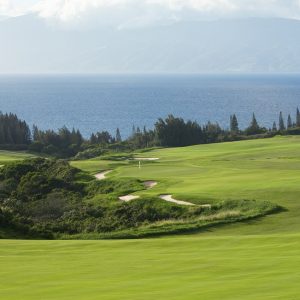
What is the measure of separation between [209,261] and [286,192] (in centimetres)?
1680

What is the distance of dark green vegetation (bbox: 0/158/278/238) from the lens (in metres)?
27.2

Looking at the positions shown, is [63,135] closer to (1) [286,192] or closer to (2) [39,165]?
(2) [39,165]

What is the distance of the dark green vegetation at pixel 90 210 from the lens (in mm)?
27156

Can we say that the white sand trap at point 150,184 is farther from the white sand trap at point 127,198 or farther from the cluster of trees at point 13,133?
the cluster of trees at point 13,133

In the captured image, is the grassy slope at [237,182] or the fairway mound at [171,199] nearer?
the grassy slope at [237,182]

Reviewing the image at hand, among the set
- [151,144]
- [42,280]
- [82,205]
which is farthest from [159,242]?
A: [151,144]

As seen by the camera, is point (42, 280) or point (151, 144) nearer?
point (42, 280)

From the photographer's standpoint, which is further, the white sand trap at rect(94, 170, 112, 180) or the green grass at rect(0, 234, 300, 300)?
the white sand trap at rect(94, 170, 112, 180)

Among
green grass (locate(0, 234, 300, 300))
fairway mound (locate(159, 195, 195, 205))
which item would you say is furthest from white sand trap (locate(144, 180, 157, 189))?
green grass (locate(0, 234, 300, 300))

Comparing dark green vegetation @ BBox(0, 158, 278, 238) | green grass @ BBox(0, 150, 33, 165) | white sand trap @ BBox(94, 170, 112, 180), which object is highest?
green grass @ BBox(0, 150, 33, 165)

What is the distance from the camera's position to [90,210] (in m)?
32.4

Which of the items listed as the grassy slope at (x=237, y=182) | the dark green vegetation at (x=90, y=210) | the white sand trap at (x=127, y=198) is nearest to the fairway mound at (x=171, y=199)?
the grassy slope at (x=237, y=182)

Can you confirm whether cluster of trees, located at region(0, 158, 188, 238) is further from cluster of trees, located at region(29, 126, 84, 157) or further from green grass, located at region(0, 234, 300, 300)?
cluster of trees, located at region(29, 126, 84, 157)

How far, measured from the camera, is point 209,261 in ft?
50.8
